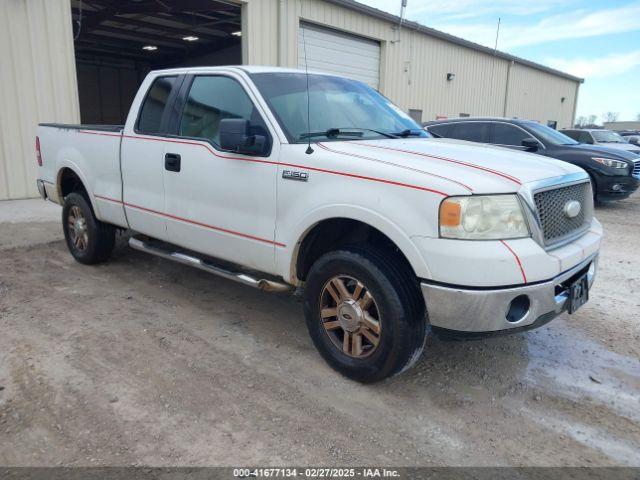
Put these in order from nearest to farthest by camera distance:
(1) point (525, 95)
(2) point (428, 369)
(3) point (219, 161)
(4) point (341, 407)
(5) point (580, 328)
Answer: (4) point (341, 407) < (2) point (428, 369) < (3) point (219, 161) < (5) point (580, 328) < (1) point (525, 95)

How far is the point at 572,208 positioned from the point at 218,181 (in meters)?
2.48

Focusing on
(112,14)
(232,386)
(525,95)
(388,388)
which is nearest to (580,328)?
(388,388)

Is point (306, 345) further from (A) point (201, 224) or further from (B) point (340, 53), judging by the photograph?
(B) point (340, 53)

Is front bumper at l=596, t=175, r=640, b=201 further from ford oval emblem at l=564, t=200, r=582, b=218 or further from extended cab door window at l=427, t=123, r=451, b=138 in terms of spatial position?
ford oval emblem at l=564, t=200, r=582, b=218

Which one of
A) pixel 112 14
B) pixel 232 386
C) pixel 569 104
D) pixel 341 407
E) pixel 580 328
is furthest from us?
pixel 569 104

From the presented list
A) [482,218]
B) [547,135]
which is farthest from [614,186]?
[482,218]

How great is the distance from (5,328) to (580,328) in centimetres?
471

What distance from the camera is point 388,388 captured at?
3.30 metres

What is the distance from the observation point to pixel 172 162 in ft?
14.1

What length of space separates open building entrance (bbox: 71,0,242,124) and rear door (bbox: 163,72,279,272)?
7655 mm

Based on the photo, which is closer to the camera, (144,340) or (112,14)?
(144,340)

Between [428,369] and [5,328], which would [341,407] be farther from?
[5,328]

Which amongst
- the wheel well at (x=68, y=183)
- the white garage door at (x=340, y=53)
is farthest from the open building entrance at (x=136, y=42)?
the wheel well at (x=68, y=183)

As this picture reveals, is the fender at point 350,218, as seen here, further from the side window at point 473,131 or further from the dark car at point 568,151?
the side window at point 473,131
